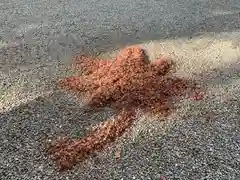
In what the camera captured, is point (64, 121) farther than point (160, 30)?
No

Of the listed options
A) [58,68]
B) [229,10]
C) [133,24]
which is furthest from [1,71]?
[229,10]

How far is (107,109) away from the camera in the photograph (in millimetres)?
3793

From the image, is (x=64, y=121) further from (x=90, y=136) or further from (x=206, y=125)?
(x=206, y=125)

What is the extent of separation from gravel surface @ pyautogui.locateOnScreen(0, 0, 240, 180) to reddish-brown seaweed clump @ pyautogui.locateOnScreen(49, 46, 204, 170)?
4.3 inches

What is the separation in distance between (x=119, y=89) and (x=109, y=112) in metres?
0.29

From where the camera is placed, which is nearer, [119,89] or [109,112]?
[109,112]

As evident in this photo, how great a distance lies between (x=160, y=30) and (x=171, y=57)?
2.29ft

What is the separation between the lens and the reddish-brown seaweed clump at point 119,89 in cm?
336

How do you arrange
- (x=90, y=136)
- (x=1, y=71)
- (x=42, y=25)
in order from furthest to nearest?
→ (x=42, y=25)
(x=1, y=71)
(x=90, y=136)

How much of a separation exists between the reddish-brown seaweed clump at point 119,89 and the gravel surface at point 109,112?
0.36 ft

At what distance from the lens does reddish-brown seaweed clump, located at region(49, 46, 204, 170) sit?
132 inches

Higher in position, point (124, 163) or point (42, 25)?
point (42, 25)

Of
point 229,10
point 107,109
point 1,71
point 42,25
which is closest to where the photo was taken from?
point 107,109

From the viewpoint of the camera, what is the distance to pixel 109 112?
3.75m
